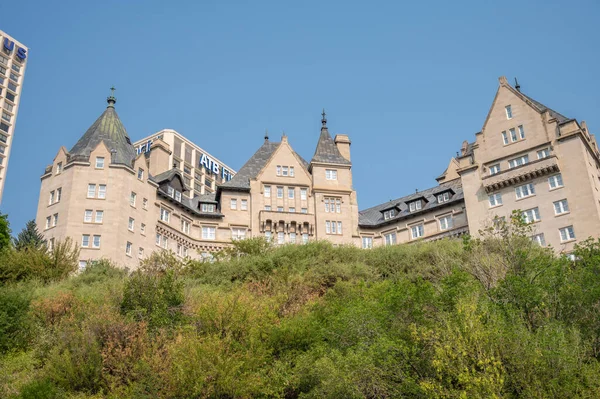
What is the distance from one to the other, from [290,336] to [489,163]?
38033 millimetres

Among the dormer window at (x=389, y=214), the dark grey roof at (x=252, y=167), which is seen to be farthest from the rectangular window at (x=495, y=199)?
the dark grey roof at (x=252, y=167)

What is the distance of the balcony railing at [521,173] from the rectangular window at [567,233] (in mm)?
5531

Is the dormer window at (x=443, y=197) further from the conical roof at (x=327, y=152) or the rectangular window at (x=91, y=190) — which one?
the rectangular window at (x=91, y=190)

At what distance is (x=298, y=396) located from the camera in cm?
2981

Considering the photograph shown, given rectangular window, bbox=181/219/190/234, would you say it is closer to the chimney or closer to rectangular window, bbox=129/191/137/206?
rectangular window, bbox=129/191/137/206

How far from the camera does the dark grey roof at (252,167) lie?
226 ft

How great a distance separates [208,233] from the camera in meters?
67.1

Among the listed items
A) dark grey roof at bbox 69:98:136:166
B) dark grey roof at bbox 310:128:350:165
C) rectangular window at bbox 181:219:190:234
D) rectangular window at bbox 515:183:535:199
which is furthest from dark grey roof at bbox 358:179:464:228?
dark grey roof at bbox 69:98:136:166

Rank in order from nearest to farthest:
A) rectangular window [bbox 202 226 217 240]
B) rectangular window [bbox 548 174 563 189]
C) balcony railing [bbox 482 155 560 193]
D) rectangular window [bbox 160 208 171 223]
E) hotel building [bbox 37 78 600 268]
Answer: hotel building [bbox 37 78 600 268] < rectangular window [bbox 548 174 563 189] < balcony railing [bbox 482 155 560 193] < rectangular window [bbox 160 208 171 223] < rectangular window [bbox 202 226 217 240]

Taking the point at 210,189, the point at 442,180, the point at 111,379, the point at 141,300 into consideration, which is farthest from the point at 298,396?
the point at 210,189

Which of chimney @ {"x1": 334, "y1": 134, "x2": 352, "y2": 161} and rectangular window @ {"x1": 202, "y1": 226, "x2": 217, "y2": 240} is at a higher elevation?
chimney @ {"x1": 334, "y1": 134, "x2": 352, "y2": 161}

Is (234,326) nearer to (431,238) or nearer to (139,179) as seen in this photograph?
(139,179)

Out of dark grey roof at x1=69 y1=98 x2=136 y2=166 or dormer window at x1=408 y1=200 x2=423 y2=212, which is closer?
dark grey roof at x1=69 y1=98 x2=136 y2=166

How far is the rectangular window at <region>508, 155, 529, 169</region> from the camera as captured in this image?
2435 inches
